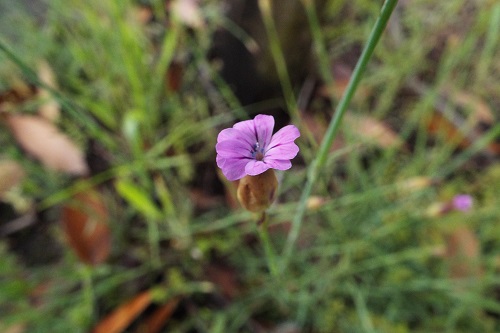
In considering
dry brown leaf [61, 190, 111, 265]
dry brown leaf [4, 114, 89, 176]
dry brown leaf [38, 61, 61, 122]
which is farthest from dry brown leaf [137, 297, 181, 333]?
dry brown leaf [38, 61, 61, 122]

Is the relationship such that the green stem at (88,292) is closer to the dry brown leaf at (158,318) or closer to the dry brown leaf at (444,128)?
the dry brown leaf at (158,318)

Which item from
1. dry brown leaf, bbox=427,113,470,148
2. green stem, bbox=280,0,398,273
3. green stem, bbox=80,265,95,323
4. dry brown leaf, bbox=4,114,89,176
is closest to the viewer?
green stem, bbox=280,0,398,273

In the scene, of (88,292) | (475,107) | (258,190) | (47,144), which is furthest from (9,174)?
(475,107)

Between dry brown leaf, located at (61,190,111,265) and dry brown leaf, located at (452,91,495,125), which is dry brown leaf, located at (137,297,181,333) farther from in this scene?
dry brown leaf, located at (452,91,495,125)

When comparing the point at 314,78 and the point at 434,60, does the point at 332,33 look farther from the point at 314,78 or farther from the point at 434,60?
the point at 434,60

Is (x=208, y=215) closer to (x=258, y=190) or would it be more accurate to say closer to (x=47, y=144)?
(x=47, y=144)

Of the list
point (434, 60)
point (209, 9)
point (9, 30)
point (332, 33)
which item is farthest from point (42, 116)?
point (434, 60)
